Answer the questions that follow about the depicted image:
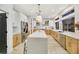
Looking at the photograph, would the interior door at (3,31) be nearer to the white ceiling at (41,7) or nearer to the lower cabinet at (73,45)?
the white ceiling at (41,7)

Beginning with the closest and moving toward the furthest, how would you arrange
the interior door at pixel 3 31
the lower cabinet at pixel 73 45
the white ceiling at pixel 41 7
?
the lower cabinet at pixel 73 45 → the interior door at pixel 3 31 → the white ceiling at pixel 41 7

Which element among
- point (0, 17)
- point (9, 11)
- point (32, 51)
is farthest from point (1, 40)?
point (32, 51)

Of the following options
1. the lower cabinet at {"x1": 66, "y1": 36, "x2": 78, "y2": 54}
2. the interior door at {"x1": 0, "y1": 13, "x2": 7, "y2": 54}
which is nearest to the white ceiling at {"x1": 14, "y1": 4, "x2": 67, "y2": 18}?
the interior door at {"x1": 0, "y1": 13, "x2": 7, "y2": 54}

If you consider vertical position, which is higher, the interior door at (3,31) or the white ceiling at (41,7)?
the white ceiling at (41,7)

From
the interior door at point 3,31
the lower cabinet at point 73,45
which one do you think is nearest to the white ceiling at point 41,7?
the interior door at point 3,31

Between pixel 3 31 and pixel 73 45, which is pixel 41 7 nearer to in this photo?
pixel 3 31

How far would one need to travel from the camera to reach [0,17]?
5352mm

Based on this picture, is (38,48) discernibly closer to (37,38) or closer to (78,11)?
(37,38)

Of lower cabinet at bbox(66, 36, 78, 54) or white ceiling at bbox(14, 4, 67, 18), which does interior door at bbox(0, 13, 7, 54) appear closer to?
white ceiling at bbox(14, 4, 67, 18)

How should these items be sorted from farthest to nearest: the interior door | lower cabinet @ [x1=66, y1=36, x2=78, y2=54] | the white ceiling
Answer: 1. the white ceiling
2. the interior door
3. lower cabinet @ [x1=66, y1=36, x2=78, y2=54]

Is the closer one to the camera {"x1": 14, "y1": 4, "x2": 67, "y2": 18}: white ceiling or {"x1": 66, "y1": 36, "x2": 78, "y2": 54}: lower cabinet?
{"x1": 66, "y1": 36, "x2": 78, "y2": 54}: lower cabinet

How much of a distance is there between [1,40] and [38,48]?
9.34 feet

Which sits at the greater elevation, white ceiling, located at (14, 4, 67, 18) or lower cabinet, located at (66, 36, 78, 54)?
white ceiling, located at (14, 4, 67, 18)

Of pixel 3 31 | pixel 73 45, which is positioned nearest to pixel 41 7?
pixel 3 31
